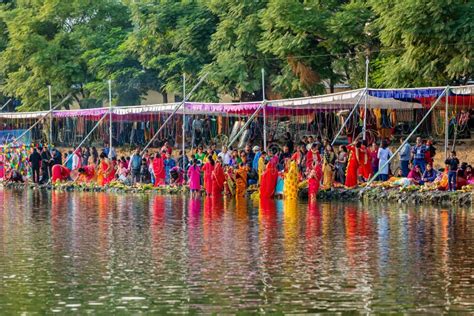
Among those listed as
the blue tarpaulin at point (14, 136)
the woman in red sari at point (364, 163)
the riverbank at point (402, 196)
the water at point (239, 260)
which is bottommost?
the water at point (239, 260)

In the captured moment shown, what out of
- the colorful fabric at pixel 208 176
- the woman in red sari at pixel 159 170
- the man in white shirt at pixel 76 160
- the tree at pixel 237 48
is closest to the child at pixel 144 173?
the woman in red sari at pixel 159 170

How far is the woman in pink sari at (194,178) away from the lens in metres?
37.1

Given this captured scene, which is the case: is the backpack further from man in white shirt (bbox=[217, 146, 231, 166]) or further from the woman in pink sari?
man in white shirt (bbox=[217, 146, 231, 166])

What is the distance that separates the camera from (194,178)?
37.2m

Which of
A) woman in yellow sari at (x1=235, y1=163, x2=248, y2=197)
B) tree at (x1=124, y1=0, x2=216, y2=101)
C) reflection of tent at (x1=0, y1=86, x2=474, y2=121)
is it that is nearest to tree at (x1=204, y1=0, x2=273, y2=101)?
tree at (x1=124, y1=0, x2=216, y2=101)

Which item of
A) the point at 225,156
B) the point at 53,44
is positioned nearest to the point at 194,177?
the point at 225,156

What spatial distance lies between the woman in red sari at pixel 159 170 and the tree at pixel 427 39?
779cm

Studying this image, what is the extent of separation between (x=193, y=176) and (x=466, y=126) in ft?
32.0

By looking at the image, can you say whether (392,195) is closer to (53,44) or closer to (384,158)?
(384,158)

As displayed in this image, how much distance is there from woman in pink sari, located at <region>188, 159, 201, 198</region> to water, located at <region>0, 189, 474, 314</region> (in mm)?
7265

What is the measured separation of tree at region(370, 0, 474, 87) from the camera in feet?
115

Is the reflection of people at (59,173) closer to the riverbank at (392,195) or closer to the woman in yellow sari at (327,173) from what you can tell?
the riverbank at (392,195)

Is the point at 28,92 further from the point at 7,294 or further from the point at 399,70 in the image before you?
the point at 7,294

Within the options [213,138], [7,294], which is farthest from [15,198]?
[7,294]
